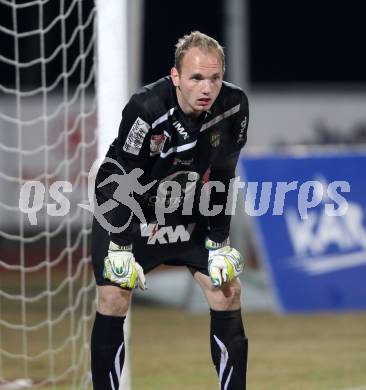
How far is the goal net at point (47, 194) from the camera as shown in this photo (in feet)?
24.3

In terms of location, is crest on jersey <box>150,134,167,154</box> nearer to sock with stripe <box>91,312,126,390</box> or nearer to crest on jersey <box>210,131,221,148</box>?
crest on jersey <box>210,131,221,148</box>

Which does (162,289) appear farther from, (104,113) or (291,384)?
(104,113)

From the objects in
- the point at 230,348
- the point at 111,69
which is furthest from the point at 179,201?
the point at 111,69

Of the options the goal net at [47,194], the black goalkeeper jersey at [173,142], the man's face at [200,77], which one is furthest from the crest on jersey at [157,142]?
the goal net at [47,194]

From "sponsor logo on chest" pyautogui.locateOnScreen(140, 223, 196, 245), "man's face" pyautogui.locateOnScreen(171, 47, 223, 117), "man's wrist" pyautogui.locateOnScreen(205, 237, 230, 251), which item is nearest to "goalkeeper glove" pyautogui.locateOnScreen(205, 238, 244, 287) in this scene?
"man's wrist" pyautogui.locateOnScreen(205, 237, 230, 251)

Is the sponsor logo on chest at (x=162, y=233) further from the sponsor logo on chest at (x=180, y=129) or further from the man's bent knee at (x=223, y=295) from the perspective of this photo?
the sponsor logo on chest at (x=180, y=129)

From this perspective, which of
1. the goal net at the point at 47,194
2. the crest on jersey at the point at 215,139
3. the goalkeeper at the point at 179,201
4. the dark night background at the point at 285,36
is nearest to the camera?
the goalkeeper at the point at 179,201

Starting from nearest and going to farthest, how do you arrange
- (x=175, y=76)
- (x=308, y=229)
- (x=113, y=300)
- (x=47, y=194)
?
(x=175, y=76), (x=113, y=300), (x=47, y=194), (x=308, y=229)

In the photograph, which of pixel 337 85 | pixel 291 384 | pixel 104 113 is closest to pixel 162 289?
pixel 291 384

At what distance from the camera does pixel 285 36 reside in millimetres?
20219

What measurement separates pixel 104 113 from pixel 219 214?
3.89 ft

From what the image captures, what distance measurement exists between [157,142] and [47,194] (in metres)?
3.78

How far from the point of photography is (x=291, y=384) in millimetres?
7074

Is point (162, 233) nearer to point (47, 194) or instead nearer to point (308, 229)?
point (47, 194)
